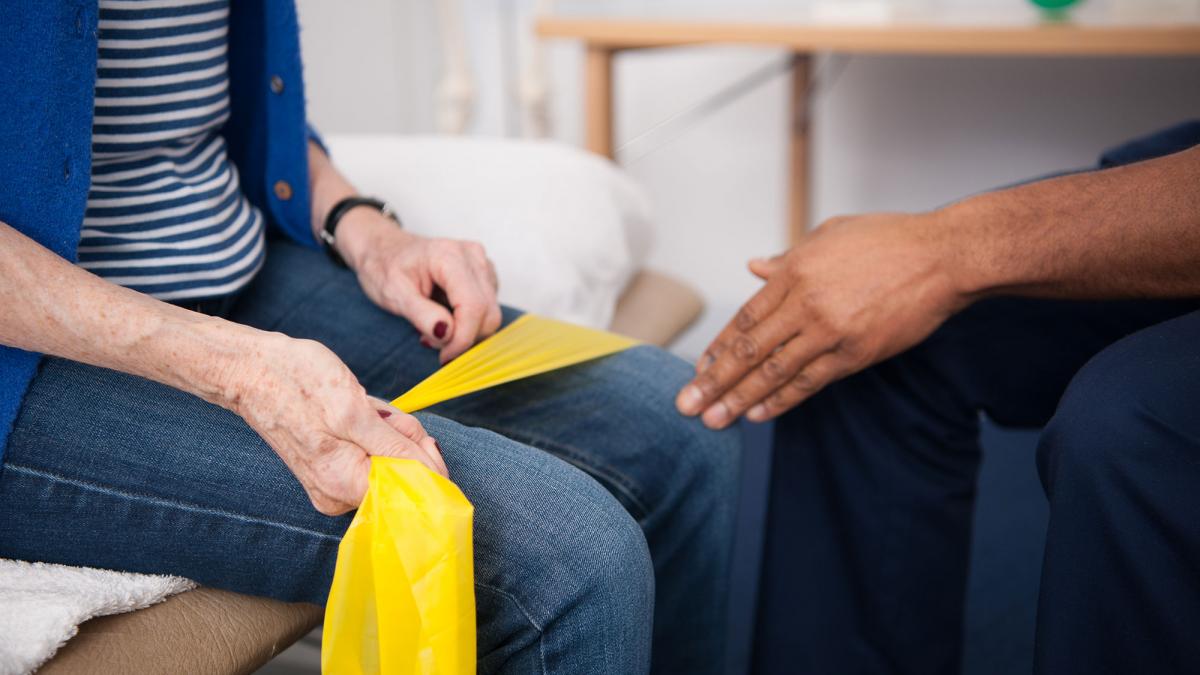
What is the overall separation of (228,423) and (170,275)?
Answer: 0.16 meters

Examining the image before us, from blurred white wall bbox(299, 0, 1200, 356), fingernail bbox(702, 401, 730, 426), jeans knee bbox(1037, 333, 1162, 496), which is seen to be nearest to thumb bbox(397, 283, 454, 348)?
fingernail bbox(702, 401, 730, 426)

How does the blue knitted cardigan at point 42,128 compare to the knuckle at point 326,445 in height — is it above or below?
above

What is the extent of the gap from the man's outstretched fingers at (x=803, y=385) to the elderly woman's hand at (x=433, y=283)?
A: 0.24 metres

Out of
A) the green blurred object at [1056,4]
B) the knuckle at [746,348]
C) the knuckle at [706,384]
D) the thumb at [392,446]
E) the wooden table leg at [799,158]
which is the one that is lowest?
the wooden table leg at [799,158]

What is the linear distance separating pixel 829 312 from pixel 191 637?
50cm

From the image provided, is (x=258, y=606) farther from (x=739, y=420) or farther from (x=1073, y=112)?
(x=1073, y=112)

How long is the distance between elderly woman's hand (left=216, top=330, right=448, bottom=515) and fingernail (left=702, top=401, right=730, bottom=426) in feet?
1.18

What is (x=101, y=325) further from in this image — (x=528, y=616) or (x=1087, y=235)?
(x=1087, y=235)

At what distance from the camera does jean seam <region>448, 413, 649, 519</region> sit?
34.1 inches

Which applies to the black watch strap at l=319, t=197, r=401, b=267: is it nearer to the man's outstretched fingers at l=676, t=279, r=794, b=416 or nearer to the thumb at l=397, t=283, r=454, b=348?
the thumb at l=397, t=283, r=454, b=348

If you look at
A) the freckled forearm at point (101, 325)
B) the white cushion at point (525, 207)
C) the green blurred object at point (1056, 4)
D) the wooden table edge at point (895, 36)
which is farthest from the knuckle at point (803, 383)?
the green blurred object at point (1056, 4)

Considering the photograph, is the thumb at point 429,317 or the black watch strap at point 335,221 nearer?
the thumb at point 429,317

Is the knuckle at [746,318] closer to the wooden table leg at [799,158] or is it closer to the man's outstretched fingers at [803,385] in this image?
the man's outstretched fingers at [803,385]

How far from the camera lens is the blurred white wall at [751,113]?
2.41 m
